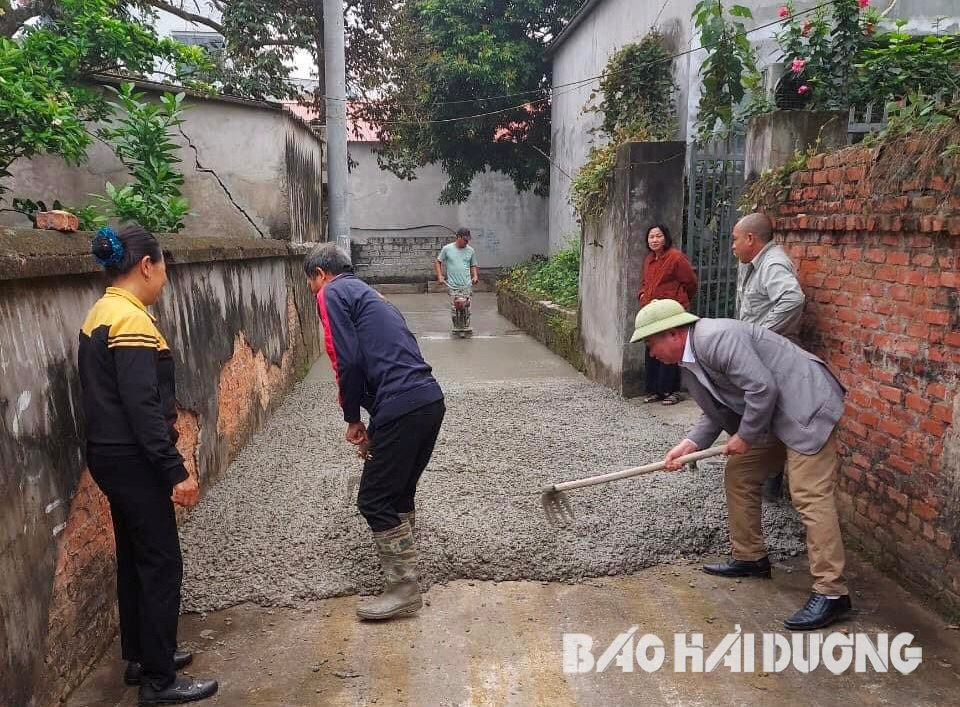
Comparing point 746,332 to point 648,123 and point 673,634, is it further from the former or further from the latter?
point 648,123

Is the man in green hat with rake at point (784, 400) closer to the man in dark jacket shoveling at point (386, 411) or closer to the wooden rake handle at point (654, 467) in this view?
the wooden rake handle at point (654, 467)

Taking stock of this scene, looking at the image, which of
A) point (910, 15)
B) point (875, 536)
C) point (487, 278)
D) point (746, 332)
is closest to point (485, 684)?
point (746, 332)

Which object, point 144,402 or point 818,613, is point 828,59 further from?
point 144,402

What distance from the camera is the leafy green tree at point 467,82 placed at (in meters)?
15.1

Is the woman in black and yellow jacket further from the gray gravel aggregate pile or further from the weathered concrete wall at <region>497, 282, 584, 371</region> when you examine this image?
the weathered concrete wall at <region>497, 282, 584, 371</region>

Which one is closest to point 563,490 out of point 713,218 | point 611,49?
point 713,218

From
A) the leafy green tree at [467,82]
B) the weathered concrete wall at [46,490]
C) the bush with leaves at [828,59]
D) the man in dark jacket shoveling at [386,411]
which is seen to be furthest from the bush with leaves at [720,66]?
the leafy green tree at [467,82]

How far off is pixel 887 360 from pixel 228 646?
3.18m

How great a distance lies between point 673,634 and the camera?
3.01 m

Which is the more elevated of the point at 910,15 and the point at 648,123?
the point at 910,15

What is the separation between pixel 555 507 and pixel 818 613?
1.30 meters

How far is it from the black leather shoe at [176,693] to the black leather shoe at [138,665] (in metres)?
0.08

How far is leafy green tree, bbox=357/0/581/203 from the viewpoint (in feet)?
49.6

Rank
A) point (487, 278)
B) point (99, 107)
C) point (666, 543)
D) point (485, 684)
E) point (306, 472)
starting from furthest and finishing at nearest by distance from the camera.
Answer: point (487, 278) → point (99, 107) → point (306, 472) → point (666, 543) → point (485, 684)
